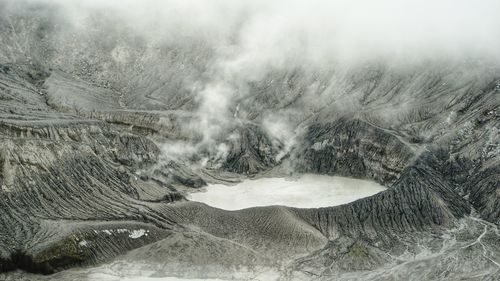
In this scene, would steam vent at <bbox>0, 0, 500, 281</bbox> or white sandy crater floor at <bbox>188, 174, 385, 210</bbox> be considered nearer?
steam vent at <bbox>0, 0, 500, 281</bbox>

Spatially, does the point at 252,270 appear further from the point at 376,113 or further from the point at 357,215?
the point at 376,113

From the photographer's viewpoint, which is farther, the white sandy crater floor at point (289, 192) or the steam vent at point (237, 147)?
the white sandy crater floor at point (289, 192)

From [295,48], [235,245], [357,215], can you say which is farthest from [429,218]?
[295,48]

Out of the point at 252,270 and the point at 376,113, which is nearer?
the point at 252,270
